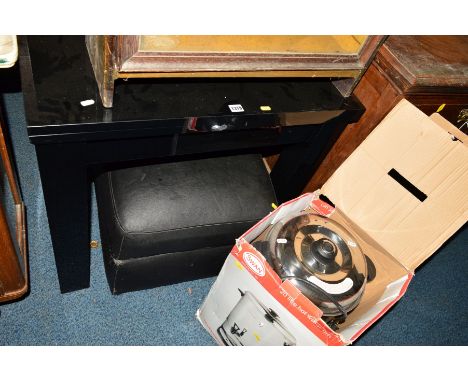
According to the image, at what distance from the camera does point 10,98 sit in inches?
70.7

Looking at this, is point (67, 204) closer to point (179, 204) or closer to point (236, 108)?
point (179, 204)

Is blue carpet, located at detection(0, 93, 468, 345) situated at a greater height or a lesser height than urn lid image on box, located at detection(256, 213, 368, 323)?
lesser

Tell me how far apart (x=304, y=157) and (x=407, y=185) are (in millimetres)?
334

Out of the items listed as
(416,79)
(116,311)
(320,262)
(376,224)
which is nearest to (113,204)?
(116,311)

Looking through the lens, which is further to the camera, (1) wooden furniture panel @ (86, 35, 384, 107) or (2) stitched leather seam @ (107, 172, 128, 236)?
(2) stitched leather seam @ (107, 172, 128, 236)

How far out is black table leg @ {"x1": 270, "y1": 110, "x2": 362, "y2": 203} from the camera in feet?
3.68

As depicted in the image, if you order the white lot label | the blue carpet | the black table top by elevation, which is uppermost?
the white lot label

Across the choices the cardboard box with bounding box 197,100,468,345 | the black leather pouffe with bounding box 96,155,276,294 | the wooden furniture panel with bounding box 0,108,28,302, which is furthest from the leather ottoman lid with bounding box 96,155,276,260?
the wooden furniture panel with bounding box 0,108,28,302

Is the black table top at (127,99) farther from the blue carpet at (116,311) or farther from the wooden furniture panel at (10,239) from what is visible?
the blue carpet at (116,311)

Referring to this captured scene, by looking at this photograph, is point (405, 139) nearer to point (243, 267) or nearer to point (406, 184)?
point (406, 184)

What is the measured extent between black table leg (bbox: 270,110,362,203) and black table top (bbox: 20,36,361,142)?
8 cm

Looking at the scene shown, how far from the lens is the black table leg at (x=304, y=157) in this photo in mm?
1122

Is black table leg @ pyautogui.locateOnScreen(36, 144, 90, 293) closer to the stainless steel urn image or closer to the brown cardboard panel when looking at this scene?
the stainless steel urn image

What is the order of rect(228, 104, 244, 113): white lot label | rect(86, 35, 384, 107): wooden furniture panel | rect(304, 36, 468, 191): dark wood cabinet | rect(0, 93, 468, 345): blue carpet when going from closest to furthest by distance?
rect(86, 35, 384, 107): wooden furniture panel
rect(228, 104, 244, 113): white lot label
rect(304, 36, 468, 191): dark wood cabinet
rect(0, 93, 468, 345): blue carpet
